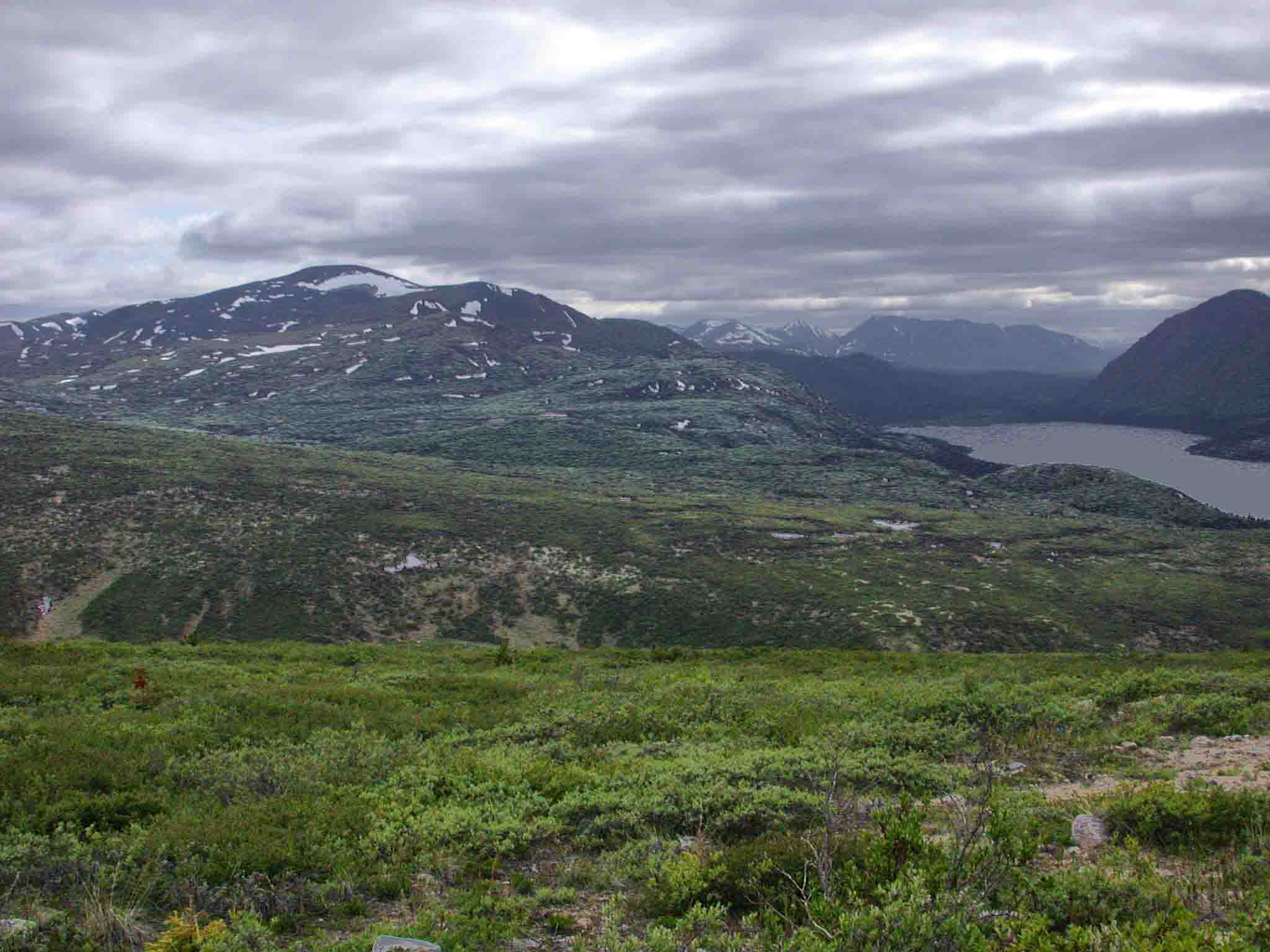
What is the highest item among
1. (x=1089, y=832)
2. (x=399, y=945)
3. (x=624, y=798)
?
(x=399, y=945)

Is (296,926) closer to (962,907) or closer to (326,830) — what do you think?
(326,830)

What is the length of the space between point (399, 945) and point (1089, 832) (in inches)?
323

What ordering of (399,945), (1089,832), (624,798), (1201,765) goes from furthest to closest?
1. (1201,765)
2. (624,798)
3. (1089,832)
4. (399,945)

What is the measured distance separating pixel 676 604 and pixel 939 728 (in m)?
52.6

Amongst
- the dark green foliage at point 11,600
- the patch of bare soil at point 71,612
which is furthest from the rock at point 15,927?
the dark green foliage at point 11,600

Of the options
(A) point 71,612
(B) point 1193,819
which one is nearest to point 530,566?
(A) point 71,612

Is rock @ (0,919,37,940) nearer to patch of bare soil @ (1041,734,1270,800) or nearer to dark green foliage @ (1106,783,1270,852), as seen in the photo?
dark green foliage @ (1106,783,1270,852)

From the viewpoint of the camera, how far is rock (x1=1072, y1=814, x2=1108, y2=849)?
375 inches

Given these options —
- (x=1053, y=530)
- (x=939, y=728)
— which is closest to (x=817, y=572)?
(x=1053, y=530)

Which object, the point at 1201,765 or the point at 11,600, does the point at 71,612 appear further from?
the point at 1201,765

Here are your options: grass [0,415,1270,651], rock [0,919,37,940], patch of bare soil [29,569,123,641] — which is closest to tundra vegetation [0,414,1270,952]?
rock [0,919,37,940]

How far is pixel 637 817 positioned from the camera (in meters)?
11.0

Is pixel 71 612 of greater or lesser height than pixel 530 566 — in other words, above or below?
above

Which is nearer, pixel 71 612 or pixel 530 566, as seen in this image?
pixel 71 612
